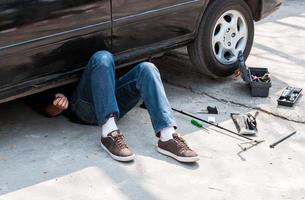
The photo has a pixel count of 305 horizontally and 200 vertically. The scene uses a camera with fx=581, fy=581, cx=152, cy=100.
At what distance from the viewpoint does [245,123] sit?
4148 millimetres

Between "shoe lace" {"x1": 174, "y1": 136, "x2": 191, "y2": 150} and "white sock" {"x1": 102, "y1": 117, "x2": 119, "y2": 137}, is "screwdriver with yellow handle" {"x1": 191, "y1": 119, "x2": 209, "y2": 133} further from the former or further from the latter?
"white sock" {"x1": 102, "y1": 117, "x2": 119, "y2": 137}

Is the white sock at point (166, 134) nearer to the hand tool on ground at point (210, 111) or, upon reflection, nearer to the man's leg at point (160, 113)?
the man's leg at point (160, 113)

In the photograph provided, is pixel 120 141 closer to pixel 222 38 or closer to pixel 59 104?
pixel 59 104

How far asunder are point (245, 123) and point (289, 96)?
0.68 m

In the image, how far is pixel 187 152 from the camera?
143 inches

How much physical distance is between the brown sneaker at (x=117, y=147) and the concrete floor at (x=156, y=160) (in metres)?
0.04

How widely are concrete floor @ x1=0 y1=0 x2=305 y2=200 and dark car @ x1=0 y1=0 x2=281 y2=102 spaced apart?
36cm

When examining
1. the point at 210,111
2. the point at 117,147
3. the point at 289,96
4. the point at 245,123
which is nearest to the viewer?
the point at 117,147

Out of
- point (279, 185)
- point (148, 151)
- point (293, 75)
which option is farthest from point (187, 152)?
point (293, 75)

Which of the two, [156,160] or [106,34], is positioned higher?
[106,34]

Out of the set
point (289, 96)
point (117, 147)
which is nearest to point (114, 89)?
point (117, 147)

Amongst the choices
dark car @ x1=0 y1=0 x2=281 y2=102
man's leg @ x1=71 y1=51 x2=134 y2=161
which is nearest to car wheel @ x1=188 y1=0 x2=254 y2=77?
dark car @ x1=0 y1=0 x2=281 y2=102

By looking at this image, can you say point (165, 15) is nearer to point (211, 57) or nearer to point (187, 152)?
point (211, 57)

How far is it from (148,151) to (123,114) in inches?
16.6
